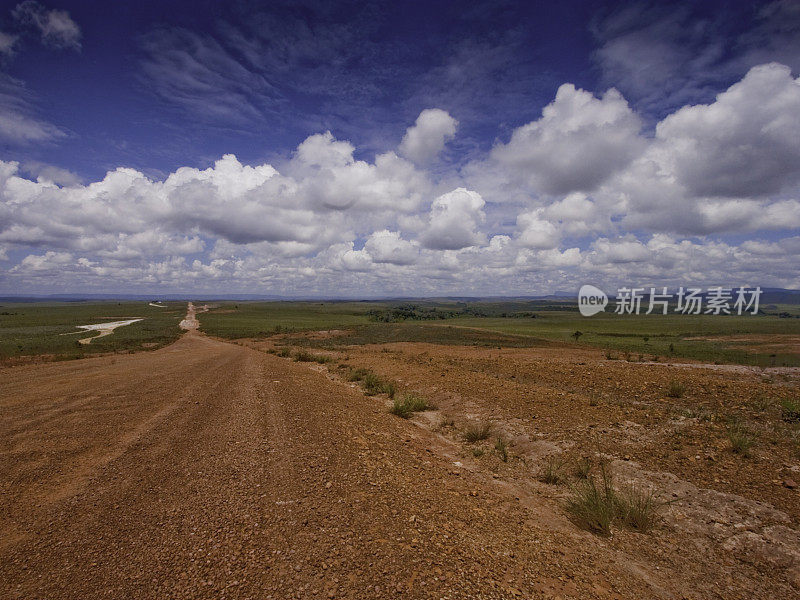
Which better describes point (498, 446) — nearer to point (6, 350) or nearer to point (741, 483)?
point (741, 483)

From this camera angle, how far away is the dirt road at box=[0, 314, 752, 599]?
12.1ft

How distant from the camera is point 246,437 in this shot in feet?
25.6

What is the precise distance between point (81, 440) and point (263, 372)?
365 inches

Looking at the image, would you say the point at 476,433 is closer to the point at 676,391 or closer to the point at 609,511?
the point at 609,511

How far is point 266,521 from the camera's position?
4.68 metres

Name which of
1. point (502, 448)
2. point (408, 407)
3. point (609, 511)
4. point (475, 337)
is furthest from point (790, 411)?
point (475, 337)

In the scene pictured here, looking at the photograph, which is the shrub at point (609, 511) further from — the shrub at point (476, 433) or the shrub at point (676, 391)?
the shrub at point (676, 391)

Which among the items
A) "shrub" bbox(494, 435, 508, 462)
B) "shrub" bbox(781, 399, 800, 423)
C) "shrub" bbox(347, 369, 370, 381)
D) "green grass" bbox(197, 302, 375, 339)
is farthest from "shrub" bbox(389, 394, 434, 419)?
"green grass" bbox(197, 302, 375, 339)

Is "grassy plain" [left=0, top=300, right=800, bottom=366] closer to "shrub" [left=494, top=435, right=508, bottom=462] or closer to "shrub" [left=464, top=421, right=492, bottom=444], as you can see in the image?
"shrub" [left=464, top=421, right=492, bottom=444]

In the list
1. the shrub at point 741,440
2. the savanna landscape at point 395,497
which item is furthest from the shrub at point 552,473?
the shrub at point 741,440

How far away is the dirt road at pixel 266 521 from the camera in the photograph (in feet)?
12.1

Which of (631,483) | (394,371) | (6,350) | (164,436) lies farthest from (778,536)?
(6,350)

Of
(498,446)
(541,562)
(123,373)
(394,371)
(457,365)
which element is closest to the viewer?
(541,562)

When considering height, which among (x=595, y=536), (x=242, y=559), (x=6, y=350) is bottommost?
(x=6, y=350)
